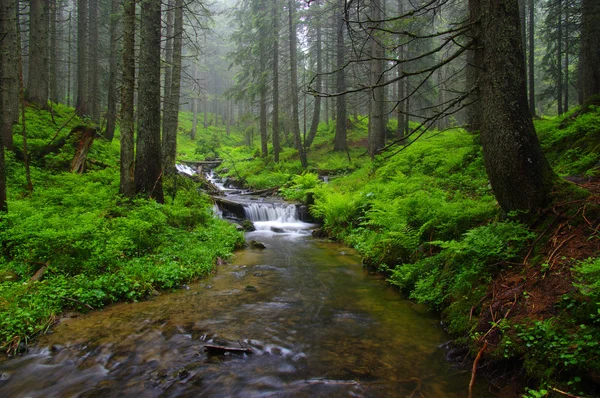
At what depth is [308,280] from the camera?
7117mm

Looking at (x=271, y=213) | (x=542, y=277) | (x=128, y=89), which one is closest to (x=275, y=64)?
(x=271, y=213)

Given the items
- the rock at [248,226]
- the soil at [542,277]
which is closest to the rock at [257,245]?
the rock at [248,226]

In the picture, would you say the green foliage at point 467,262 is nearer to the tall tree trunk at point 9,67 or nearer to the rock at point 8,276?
the rock at point 8,276

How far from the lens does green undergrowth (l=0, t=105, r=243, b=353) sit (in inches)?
194

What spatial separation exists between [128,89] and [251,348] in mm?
7417

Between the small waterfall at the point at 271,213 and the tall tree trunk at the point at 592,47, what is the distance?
10.7 m

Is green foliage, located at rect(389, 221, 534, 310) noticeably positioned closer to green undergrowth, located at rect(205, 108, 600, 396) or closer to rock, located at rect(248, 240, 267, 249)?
green undergrowth, located at rect(205, 108, 600, 396)

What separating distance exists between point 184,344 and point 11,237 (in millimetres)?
3916

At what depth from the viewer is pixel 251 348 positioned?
432cm

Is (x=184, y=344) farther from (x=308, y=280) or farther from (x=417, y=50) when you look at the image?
(x=417, y=50)

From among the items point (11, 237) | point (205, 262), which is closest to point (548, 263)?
point (205, 262)

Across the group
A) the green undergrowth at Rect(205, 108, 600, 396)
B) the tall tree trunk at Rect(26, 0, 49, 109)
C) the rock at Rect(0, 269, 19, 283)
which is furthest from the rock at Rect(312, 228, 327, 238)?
the tall tree trunk at Rect(26, 0, 49, 109)

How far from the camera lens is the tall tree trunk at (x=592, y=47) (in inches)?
413

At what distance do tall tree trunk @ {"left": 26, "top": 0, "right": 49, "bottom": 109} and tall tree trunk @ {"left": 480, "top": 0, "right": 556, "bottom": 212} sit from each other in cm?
1788
